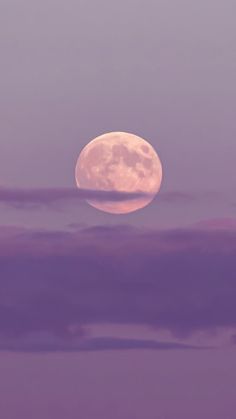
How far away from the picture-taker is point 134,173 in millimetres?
67500

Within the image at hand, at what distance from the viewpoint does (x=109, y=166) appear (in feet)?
221

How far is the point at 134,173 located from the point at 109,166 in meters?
1.70

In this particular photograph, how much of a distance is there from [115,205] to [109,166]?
272 inches

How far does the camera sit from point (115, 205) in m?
73.7

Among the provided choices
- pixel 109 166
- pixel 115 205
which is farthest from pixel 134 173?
pixel 115 205

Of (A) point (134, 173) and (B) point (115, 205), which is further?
(B) point (115, 205)

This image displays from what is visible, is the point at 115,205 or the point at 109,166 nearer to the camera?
the point at 109,166

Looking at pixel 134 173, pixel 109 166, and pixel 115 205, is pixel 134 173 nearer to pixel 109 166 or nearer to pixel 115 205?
pixel 109 166

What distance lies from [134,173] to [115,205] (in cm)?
664
